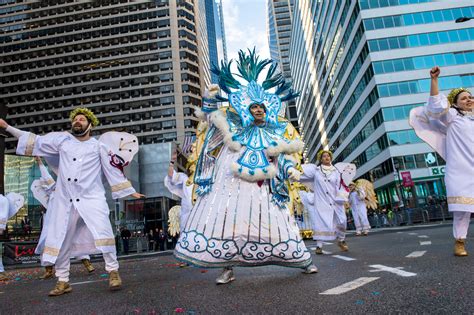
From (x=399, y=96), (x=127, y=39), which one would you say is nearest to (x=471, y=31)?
(x=399, y=96)

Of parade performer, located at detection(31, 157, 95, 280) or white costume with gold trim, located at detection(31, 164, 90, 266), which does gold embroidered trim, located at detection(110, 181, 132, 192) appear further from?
white costume with gold trim, located at detection(31, 164, 90, 266)

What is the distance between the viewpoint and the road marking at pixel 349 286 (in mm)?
2904

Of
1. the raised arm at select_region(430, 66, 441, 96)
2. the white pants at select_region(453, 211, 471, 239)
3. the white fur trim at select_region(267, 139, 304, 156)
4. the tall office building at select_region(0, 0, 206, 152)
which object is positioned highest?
the tall office building at select_region(0, 0, 206, 152)

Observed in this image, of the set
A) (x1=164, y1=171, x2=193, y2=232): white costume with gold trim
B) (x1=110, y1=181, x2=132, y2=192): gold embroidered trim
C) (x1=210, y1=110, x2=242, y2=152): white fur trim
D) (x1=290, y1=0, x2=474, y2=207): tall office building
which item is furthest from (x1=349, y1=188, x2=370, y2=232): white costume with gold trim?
(x1=290, y1=0, x2=474, y2=207): tall office building

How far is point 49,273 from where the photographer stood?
7391 millimetres

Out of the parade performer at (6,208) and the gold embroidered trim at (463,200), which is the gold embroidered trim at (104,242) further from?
the parade performer at (6,208)

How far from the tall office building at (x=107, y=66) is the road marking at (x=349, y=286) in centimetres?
5902

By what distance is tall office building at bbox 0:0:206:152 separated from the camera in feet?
211

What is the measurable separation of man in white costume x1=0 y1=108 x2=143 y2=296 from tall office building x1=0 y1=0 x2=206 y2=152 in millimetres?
56816

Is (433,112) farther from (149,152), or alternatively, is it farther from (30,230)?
(149,152)

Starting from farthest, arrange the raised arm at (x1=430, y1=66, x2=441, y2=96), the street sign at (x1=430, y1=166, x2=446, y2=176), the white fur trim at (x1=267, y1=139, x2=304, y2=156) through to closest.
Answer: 1. the street sign at (x1=430, y1=166, x2=446, y2=176)
2. the raised arm at (x1=430, y1=66, x2=441, y2=96)
3. the white fur trim at (x1=267, y1=139, x2=304, y2=156)

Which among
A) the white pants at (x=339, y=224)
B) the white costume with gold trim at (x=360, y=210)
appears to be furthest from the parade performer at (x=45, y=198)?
the white costume with gold trim at (x=360, y=210)

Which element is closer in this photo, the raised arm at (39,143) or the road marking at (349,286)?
the road marking at (349,286)

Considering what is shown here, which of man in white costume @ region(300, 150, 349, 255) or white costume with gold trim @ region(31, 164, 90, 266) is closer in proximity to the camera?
man in white costume @ region(300, 150, 349, 255)
